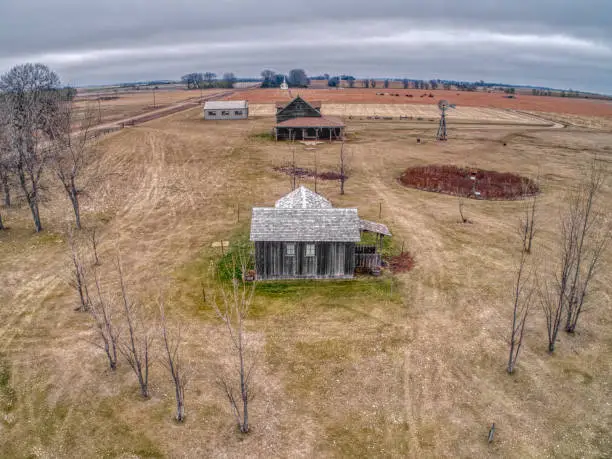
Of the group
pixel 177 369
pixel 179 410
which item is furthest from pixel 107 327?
pixel 179 410

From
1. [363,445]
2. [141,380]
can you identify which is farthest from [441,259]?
[141,380]

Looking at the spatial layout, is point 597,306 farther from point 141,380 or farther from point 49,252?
point 49,252

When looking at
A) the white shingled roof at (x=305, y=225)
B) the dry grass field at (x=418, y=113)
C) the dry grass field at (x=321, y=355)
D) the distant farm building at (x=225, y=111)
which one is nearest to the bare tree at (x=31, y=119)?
the dry grass field at (x=321, y=355)

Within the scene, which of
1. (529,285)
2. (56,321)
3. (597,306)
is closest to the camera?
(56,321)

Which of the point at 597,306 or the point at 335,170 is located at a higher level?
the point at 335,170

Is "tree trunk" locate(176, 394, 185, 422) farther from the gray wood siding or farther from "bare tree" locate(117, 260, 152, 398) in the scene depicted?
the gray wood siding

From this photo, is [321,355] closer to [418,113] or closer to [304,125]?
[304,125]
